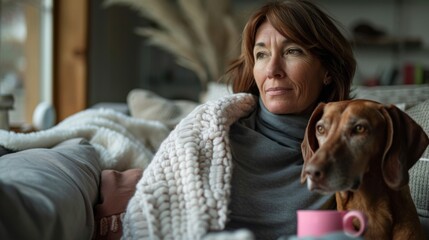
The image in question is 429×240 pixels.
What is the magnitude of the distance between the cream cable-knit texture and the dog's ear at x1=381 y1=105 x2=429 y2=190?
1.16ft

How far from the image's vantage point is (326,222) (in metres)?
0.96

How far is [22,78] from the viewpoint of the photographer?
314cm

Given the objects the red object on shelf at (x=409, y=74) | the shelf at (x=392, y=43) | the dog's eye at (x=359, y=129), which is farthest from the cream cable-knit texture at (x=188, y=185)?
the shelf at (x=392, y=43)

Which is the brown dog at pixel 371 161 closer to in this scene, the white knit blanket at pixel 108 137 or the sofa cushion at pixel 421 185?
the sofa cushion at pixel 421 185

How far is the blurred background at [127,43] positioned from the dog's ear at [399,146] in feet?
3.23

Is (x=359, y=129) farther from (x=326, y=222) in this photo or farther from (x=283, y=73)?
(x=283, y=73)

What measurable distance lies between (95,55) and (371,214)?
3172 mm

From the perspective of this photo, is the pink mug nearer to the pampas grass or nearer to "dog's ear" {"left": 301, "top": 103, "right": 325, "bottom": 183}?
"dog's ear" {"left": 301, "top": 103, "right": 325, "bottom": 183}

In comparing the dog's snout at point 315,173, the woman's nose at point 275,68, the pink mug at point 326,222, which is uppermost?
the woman's nose at point 275,68

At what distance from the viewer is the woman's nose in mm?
1468

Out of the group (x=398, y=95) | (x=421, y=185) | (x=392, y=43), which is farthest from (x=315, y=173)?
(x=392, y=43)

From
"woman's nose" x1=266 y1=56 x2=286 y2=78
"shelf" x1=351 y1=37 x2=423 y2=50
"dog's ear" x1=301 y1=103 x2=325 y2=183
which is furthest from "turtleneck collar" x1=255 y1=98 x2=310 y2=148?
"shelf" x1=351 y1=37 x2=423 y2=50

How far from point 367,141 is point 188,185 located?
0.40m

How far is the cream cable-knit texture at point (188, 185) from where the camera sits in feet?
3.92
